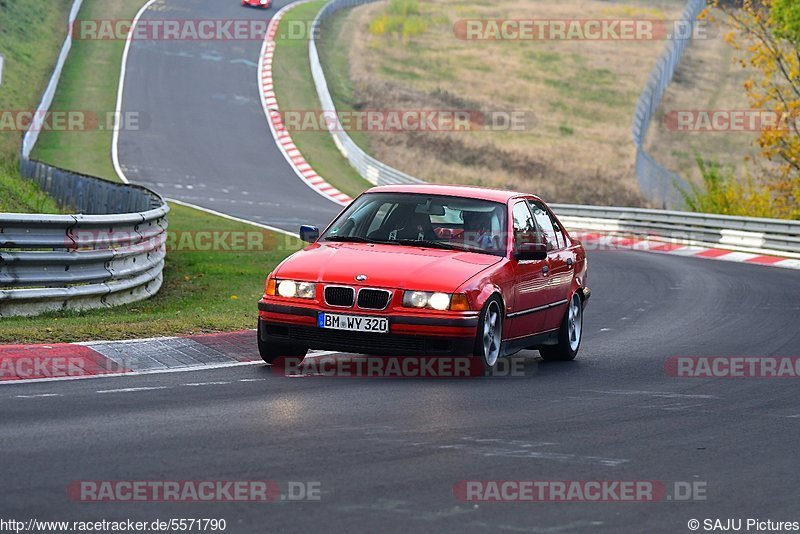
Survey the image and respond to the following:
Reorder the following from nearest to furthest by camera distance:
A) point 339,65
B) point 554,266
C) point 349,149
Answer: point 554,266 → point 349,149 → point 339,65

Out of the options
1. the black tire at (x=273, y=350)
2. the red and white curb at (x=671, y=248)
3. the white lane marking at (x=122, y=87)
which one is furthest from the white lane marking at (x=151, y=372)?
the white lane marking at (x=122, y=87)

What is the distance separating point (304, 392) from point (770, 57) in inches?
1119

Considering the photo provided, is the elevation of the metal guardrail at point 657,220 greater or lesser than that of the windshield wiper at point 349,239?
lesser

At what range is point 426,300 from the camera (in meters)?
10.2

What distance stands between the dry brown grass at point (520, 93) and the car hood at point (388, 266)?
33589mm

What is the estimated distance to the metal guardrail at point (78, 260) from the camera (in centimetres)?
1304

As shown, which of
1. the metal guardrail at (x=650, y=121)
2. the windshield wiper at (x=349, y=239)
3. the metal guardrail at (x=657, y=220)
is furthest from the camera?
the metal guardrail at (x=650, y=121)

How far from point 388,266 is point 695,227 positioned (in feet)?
74.9

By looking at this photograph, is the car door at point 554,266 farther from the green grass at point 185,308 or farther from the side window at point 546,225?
the green grass at point 185,308

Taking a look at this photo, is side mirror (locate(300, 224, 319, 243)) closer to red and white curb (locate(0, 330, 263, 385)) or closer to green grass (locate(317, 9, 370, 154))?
red and white curb (locate(0, 330, 263, 385))

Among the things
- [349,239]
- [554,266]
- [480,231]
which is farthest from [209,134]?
[480,231]

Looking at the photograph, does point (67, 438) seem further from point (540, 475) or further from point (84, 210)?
point (84, 210)

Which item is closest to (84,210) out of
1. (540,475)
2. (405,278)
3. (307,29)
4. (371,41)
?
(405,278)

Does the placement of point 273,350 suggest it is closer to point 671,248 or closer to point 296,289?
point 296,289
